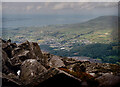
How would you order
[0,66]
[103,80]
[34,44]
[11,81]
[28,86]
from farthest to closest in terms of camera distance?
1. [34,44]
2. [0,66]
3. [11,81]
4. [28,86]
5. [103,80]

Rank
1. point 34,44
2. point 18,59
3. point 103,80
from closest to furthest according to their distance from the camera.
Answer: point 103,80
point 18,59
point 34,44

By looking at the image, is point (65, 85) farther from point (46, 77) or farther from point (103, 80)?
point (103, 80)

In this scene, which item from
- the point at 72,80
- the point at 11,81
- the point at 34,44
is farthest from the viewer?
the point at 34,44

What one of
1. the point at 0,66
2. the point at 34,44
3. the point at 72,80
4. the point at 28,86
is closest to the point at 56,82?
the point at 72,80

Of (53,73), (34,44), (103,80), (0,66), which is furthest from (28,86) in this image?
(34,44)

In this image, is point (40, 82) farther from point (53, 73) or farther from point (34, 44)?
point (34, 44)

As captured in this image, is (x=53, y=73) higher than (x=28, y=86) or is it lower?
higher

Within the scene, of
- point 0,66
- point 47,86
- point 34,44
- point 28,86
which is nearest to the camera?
point 47,86

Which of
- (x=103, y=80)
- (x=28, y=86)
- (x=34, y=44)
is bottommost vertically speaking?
(x=28, y=86)

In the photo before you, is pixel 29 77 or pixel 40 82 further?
pixel 29 77
